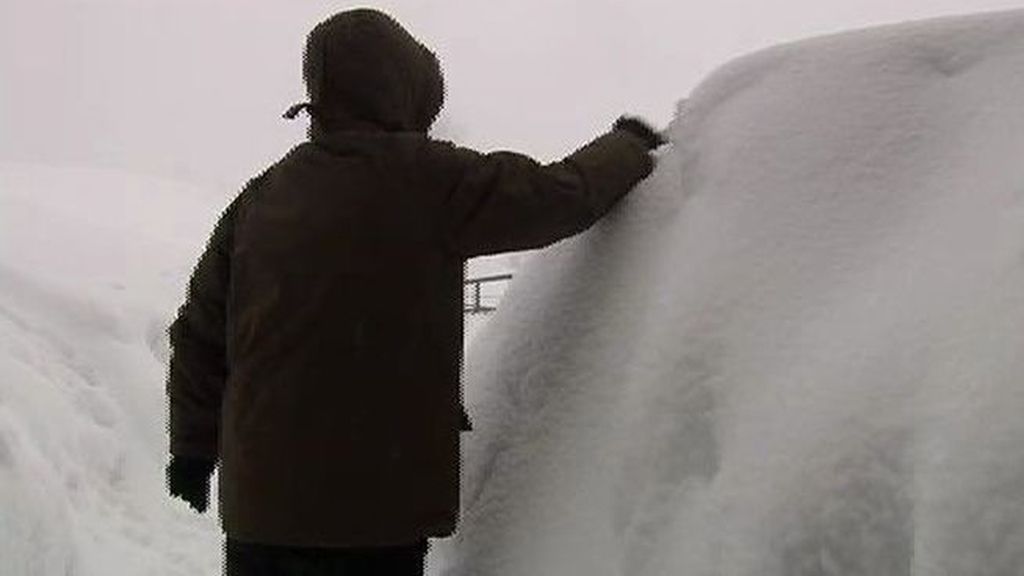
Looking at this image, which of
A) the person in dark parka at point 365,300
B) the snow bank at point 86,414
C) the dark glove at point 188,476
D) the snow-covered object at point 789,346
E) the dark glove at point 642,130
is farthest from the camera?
the snow bank at point 86,414

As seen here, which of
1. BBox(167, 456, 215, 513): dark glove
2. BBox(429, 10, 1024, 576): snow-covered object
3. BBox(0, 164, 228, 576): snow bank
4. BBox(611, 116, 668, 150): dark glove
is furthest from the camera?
BBox(0, 164, 228, 576): snow bank

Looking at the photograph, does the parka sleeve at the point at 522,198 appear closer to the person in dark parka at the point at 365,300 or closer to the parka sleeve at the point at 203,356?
the person in dark parka at the point at 365,300

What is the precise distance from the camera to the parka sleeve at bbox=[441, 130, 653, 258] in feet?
7.45

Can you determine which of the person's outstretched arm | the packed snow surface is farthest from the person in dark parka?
the packed snow surface

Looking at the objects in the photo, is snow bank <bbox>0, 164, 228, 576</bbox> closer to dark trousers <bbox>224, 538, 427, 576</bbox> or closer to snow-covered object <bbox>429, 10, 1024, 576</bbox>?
dark trousers <bbox>224, 538, 427, 576</bbox>

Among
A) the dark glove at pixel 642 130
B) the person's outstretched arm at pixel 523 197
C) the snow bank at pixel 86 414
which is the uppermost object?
the dark glove at pixel 642 130

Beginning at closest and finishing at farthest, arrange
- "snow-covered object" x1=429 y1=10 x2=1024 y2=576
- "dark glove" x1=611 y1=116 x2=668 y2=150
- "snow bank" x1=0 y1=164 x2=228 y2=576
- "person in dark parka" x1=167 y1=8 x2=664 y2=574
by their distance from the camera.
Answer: "snow-covered object" x1=429 y1=10 x2=1024 y2=576
"person in dark parka" x1=167 y1=8 x2=664 y2=574
"dark glove" x1=611 y1=116 x2=668 y2=150
"snow bank" x1=0 y1=164 x2=228 y2=576

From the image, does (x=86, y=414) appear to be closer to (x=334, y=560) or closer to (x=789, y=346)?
(x=334, y=560)

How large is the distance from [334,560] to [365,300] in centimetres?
49

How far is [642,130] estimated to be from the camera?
98.9 inches

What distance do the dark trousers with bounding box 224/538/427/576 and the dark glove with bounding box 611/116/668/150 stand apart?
2.98 feet

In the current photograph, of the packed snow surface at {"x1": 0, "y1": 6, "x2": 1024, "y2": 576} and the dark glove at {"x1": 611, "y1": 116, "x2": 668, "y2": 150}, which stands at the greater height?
the dark glove at {"x1": 611, "y1": 116, "x2": 668, "y2": 150}

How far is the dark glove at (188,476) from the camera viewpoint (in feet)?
8.58

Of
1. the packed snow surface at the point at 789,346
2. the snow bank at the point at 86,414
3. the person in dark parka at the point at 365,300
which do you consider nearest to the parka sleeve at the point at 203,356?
the person in dark parka at the point at 365,300
